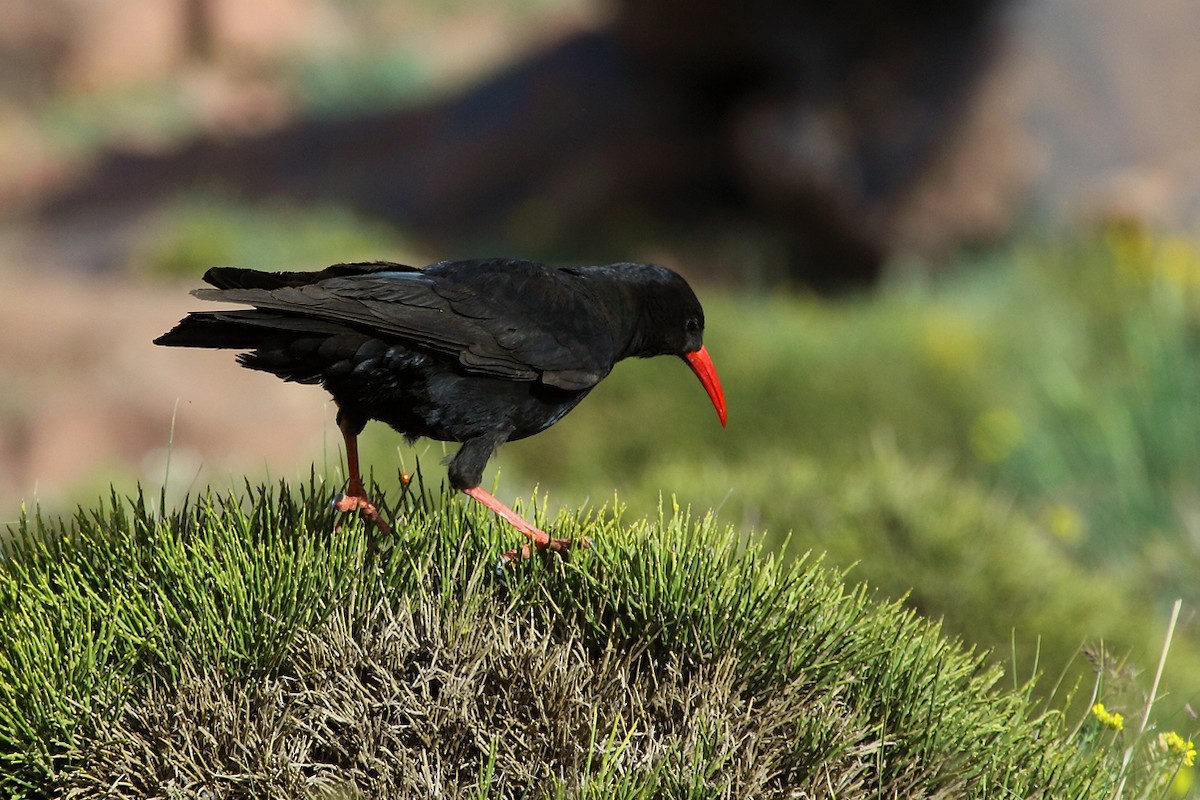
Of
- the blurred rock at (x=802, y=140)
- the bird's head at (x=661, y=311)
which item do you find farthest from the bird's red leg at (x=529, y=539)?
the blurred rock at (x=802, y=140)

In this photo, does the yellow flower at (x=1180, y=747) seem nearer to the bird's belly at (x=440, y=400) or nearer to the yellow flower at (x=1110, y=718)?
the yellow flower at (x=1110, y=718)

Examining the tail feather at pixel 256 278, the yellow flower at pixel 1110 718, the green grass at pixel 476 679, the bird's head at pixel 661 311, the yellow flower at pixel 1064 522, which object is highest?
the tail feather at pixel 256 278

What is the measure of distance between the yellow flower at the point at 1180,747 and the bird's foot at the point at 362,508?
175 cm

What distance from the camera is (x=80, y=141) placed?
19.2 m

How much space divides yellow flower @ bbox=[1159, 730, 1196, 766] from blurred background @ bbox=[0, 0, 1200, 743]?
85 mm

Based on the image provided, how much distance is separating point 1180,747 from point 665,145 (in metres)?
11.3

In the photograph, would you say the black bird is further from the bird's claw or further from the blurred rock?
the blurred rock

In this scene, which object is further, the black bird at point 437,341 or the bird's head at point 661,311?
the bird's head at point 661,311

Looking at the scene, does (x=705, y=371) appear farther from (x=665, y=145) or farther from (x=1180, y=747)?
(x=665, y=145)

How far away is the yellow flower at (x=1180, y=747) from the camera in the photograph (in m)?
2.74

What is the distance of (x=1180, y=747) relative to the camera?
2.84 m

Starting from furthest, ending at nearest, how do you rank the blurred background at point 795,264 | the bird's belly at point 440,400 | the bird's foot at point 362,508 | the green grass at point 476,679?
the blurred background at point 795,264
the bird's belly at point 440,400
the bird's foot at point 362,508
the green grass at point 476,679

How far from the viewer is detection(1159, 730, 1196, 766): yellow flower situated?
2.74 m

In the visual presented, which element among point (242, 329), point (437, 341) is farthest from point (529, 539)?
point (242, 329)
